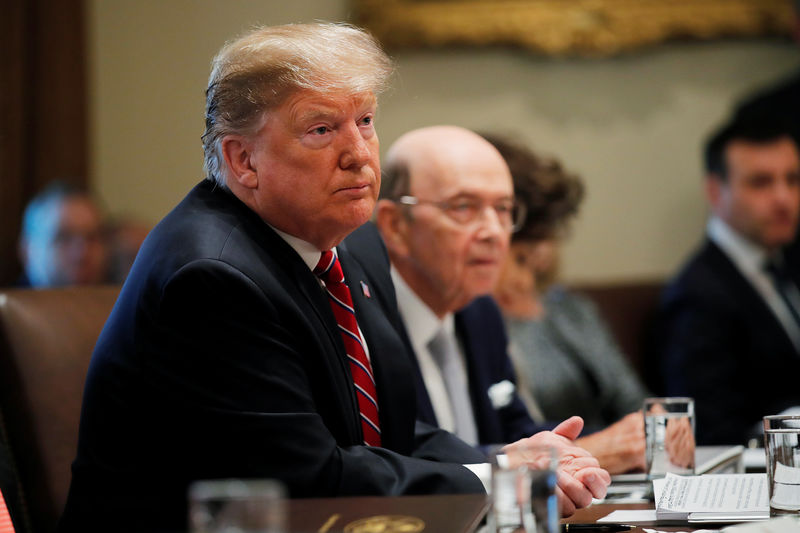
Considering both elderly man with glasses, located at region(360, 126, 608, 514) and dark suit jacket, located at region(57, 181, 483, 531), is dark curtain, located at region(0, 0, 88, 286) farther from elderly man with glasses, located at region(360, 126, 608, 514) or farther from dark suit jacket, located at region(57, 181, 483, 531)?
dark suit jacket, located at region(57, 181, 483, 531)

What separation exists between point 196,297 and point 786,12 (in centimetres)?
362

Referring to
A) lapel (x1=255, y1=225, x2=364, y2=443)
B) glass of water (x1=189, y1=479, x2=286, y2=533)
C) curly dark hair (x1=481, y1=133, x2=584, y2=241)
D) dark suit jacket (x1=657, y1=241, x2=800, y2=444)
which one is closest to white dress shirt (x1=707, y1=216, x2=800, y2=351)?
dark suit jacket (x1=657, y1=241, x2=800, y2=444)

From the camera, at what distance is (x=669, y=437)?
1.92 meters

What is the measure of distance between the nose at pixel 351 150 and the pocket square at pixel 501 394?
0.94 meters

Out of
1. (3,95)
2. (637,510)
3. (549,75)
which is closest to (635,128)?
(549,75)

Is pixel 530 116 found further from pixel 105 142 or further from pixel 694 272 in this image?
pixel 105 142

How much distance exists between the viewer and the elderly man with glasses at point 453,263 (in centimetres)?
247

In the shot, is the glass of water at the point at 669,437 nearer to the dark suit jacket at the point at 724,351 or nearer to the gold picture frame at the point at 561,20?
the dark suit jacket at the point at 724,351

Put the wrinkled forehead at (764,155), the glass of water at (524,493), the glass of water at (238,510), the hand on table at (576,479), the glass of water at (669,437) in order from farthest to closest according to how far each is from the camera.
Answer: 1. the wrinkled forehead at (764,155)
2. the glass of water at (669,437)
3. the hand on table at (576,479)
4. the glass of water at (524,493)
5. the glass of water at (238,510)

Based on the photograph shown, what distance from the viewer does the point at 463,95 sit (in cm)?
450

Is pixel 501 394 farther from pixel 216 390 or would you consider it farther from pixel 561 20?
pixel 561 20

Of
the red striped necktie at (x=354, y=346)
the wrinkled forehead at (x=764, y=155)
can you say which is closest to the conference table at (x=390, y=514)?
the red striped necktie at (x=354, y=346)

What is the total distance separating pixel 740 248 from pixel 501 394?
1.93 m

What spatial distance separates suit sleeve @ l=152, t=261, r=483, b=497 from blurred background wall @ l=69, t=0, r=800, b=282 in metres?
2.94
